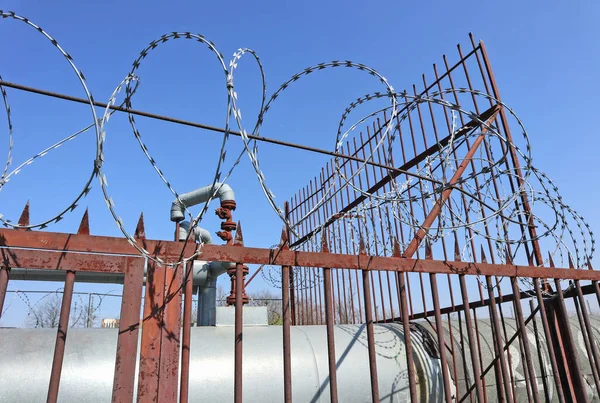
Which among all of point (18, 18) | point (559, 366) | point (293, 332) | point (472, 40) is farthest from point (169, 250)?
point (472, 40)

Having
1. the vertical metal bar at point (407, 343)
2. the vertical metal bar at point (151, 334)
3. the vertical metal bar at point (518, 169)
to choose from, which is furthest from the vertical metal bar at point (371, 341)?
the vertical metal bar at point (518, 169)

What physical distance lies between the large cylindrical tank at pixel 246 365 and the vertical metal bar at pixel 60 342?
5.47 ft

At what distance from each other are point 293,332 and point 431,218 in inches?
93.9

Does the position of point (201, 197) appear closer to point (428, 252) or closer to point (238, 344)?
point (428, 252)

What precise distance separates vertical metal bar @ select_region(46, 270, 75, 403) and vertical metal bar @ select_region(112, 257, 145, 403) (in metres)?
0.31

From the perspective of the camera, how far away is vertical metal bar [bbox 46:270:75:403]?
88.8 inches

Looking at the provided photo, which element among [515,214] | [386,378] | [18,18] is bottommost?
[386,378]

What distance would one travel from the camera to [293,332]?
4879 mm

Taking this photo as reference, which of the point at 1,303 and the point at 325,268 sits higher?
the point at 325,268

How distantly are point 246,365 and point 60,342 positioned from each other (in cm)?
227

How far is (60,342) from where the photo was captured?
2.34 meters

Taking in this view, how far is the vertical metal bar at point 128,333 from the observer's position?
2449mm

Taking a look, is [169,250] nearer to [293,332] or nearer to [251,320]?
[293,332]

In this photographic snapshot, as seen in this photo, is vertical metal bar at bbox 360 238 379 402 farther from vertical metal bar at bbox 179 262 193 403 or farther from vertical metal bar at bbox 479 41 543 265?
vertical metal bar at bbox 479 41 543 265
